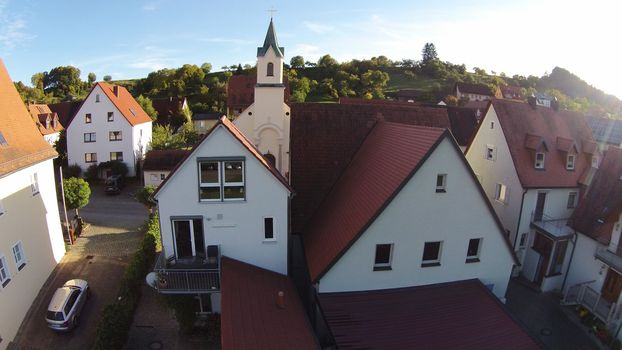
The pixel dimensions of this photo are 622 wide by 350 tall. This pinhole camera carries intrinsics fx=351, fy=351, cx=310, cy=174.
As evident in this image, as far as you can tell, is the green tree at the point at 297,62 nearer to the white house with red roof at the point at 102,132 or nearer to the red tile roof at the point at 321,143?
the white house with red roof at the point at 102,132

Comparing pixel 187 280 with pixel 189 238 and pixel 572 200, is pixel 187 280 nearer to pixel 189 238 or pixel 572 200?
pixel 189 238

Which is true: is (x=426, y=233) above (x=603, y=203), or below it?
above

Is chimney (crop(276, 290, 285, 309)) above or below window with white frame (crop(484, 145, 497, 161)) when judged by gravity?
below

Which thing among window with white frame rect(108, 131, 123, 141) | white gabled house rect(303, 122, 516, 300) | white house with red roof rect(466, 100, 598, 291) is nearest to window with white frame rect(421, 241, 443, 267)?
white gabled house rect(303, 122, 516, 300)

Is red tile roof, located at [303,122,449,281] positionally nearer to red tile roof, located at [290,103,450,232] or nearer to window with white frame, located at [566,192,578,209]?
red tile roof, located at [290,103,450,232]

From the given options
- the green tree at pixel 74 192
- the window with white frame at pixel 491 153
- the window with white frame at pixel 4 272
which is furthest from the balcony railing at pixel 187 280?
the window with white frame at pixel 491 153

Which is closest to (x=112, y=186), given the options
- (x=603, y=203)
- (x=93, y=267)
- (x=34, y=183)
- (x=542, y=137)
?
(x=93, y=267)

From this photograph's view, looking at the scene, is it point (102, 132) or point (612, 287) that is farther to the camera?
point (102, 132)
